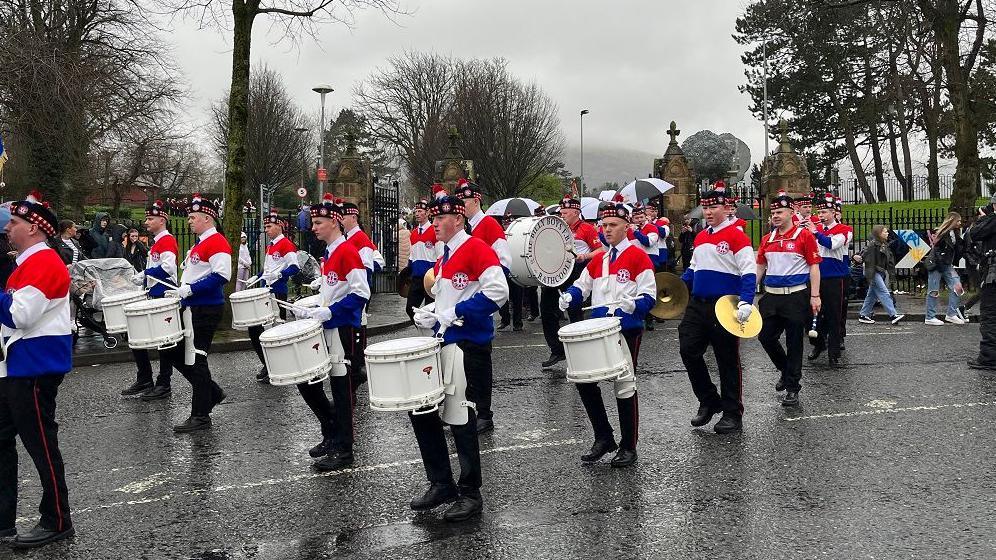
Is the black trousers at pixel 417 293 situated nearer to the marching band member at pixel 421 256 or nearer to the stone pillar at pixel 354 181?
the marching band member at pixel 421 256

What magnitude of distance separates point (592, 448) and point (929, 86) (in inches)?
904

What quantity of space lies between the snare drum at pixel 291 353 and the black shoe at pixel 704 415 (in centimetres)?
319

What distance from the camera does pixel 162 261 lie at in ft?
31.8

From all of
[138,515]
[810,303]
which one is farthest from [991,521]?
[138,515]

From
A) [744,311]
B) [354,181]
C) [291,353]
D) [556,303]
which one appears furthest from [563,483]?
[354,181]

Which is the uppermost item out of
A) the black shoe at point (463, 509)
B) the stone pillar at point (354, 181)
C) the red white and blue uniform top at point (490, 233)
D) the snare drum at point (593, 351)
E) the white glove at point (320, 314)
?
the stone pillar at point (354, 181)

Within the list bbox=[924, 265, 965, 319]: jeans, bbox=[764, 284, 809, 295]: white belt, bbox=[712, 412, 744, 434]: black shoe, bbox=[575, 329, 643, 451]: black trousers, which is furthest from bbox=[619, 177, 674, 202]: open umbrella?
bbox=[575, 329, 643, 451]: black trousers

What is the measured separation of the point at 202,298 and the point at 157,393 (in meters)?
1.61

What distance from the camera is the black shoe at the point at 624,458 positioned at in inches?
261

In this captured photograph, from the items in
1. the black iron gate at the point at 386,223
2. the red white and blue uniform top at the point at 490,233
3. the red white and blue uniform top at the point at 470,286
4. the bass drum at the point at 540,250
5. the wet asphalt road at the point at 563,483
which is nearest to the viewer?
the wet asphalt road at the point at 563,483

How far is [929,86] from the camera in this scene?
2583cm

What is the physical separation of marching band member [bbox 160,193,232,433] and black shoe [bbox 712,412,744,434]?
14.4ft

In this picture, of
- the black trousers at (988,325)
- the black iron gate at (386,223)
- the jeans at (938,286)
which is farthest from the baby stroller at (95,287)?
the jeans at (938,286)

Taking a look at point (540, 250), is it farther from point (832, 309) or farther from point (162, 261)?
point (162, 261)
